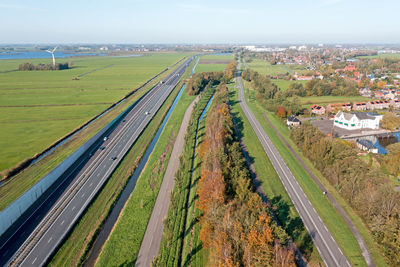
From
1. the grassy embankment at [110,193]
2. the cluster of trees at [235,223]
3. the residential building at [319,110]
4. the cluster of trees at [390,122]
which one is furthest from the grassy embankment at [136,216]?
the cluster of trees at [390,122]

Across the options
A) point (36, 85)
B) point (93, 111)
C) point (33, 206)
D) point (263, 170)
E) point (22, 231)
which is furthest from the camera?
point (36, 85)

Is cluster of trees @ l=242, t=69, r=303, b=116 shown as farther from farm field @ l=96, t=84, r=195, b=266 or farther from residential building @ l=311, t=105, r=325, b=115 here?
farm field @ l=96, t=84, r=195, b=266

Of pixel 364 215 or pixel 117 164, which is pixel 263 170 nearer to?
pixel 364 215

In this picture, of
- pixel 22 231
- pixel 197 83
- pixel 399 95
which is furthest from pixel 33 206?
pixel 399 95

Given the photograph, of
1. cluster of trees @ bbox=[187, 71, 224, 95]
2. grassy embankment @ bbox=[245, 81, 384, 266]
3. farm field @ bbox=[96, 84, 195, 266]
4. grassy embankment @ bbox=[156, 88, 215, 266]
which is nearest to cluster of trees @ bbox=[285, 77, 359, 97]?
cluster of trees @ bbox=[187, 71, 224, 95]

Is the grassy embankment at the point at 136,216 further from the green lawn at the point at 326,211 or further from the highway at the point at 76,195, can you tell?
the green lawn at the point at 326,211

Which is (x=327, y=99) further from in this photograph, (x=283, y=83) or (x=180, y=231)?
(x=180, y=231)
